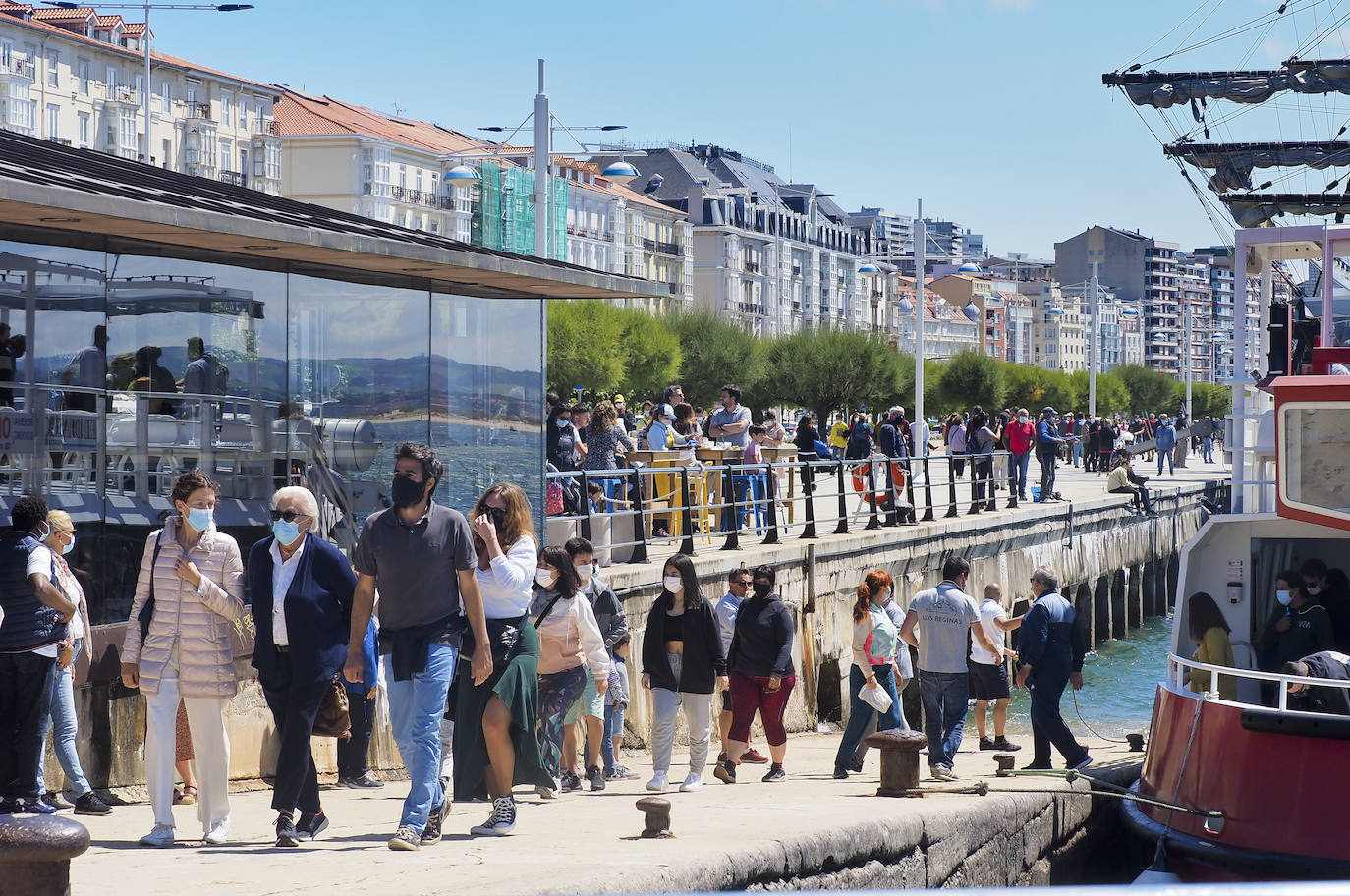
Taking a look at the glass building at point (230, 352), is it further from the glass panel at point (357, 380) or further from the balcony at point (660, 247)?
the balcony at point (660, 247)

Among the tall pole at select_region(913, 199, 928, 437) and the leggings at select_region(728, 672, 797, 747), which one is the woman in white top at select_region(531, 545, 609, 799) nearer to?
the leggings at select_region(728, 672, 797, 747)

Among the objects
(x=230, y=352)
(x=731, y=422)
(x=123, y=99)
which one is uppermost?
(x=123, y=99)

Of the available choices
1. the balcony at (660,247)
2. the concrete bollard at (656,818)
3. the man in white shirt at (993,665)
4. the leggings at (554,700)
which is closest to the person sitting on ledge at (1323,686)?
the man in white shirt at (993,665)

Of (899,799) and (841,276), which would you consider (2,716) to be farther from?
(841,276)

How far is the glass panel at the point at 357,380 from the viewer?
33.9ft

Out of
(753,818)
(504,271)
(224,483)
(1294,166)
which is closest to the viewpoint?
(753,818)

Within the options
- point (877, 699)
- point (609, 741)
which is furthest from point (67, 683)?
point (877, 699)

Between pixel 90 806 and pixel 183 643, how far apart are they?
1.39m

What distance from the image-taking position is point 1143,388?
459 feet

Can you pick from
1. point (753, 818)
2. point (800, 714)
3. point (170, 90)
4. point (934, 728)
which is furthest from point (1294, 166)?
point (170, 90)

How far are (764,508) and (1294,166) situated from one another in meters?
18.0

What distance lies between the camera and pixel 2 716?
7895 mm

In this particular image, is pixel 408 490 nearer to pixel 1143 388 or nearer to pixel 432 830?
pixel 432 830

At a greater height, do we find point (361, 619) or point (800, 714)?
point (361, 619)
